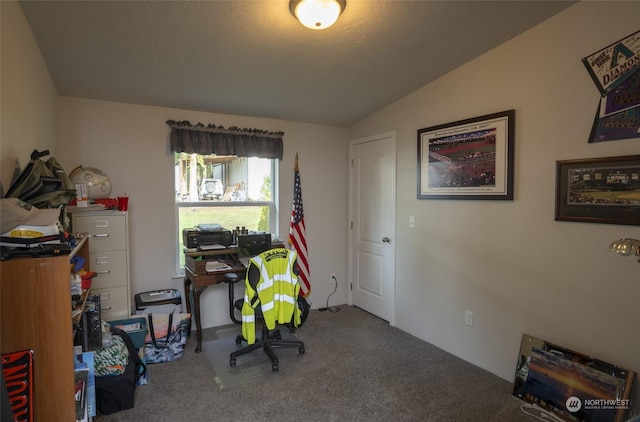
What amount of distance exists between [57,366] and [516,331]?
292 cm

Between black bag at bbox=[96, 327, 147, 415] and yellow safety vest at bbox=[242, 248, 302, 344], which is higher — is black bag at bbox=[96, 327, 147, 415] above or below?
below

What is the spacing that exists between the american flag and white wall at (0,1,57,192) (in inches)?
93.3

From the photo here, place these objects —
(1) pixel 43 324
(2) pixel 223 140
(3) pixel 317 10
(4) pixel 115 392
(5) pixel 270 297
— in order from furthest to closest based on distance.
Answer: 1. (2) pixel 223 140
2. (5) pixel 270 297
3. (4) pixel 115 392
4. (3) pixel 317 10
5. (1) pixel 43 324

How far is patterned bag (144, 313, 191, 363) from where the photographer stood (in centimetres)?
294

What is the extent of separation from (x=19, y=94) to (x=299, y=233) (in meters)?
2.79

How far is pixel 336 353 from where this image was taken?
314 cm

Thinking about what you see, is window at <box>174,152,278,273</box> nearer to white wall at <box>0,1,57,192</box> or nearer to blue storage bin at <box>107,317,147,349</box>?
blue storage bin at <box>107,317,147,349</box>

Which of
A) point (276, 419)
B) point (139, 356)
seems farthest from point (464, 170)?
point (139, 356)

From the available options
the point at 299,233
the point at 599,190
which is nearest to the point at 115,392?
the point at 299,233

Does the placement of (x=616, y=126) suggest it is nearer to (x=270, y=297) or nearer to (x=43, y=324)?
(x=270, y=297)

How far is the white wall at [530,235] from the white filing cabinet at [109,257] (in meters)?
2.69

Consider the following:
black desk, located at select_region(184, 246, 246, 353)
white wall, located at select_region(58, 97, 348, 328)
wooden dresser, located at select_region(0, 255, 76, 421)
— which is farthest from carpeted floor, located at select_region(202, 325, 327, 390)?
wooden dresser, located at select_region(0, 255, 76, 421)

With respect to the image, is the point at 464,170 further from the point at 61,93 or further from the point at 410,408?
the point at 61,93

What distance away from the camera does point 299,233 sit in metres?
4.11
